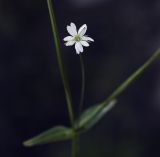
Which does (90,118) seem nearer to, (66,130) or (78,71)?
(66,130)

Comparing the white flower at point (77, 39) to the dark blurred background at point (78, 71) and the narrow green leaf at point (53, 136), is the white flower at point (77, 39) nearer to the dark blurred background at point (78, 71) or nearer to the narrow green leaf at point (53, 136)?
the narrow green leaf at point (53, 136)

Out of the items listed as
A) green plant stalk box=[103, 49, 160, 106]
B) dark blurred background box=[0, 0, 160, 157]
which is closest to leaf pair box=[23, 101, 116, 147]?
green plant stalk box=[103, 49, 160, 106]

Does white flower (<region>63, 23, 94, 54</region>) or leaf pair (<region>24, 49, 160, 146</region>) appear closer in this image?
white flower (<region>63, 23, 94, 54</region>)

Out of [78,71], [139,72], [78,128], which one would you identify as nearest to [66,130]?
[78,128]

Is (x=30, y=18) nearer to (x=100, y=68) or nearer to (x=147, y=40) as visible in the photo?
(x=100, y=68)

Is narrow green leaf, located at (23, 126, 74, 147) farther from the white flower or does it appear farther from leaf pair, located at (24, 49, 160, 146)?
the white flower
